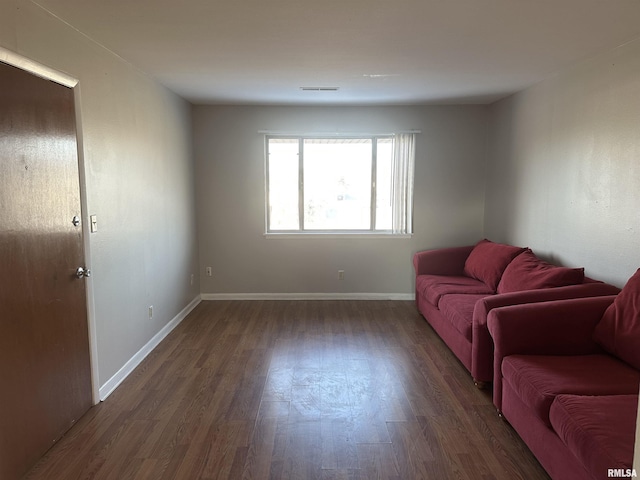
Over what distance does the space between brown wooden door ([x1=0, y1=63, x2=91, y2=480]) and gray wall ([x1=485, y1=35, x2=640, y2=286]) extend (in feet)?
11.8

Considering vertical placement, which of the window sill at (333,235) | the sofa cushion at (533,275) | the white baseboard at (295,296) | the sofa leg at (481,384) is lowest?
the sofa leg at (481,384)

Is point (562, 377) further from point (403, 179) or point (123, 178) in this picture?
point (403, 179)

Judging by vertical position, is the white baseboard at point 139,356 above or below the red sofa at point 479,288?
below

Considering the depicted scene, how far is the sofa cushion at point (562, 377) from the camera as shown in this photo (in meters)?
2.01

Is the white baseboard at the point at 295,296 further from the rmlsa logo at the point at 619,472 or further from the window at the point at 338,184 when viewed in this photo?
the rmlsa logo at the point at 619,472

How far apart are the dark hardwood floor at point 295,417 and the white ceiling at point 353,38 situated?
2424mm

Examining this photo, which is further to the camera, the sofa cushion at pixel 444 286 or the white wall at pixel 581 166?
the sofa cushion at pixel 444 286

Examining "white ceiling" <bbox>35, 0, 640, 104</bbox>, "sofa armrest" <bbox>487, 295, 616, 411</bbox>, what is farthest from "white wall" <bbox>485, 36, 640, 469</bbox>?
"sofa armrest" <bbox>487, 295, 616, 411</bbox>

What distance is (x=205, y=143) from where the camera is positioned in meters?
5.14

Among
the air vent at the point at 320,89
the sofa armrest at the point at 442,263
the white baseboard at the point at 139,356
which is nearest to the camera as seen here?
the white baseboard at the point at 139,356

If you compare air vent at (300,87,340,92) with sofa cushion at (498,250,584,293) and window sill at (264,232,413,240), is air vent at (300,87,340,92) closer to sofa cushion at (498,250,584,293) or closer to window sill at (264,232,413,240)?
window sill at (264,232,413,240)

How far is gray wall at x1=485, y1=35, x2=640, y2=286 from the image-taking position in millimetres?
2812

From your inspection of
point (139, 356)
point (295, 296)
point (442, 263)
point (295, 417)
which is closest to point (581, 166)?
point (442, 263)

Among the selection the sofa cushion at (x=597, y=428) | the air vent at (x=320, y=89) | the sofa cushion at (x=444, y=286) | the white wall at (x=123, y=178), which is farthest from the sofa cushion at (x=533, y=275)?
the white wall at (x=123, y=178)
